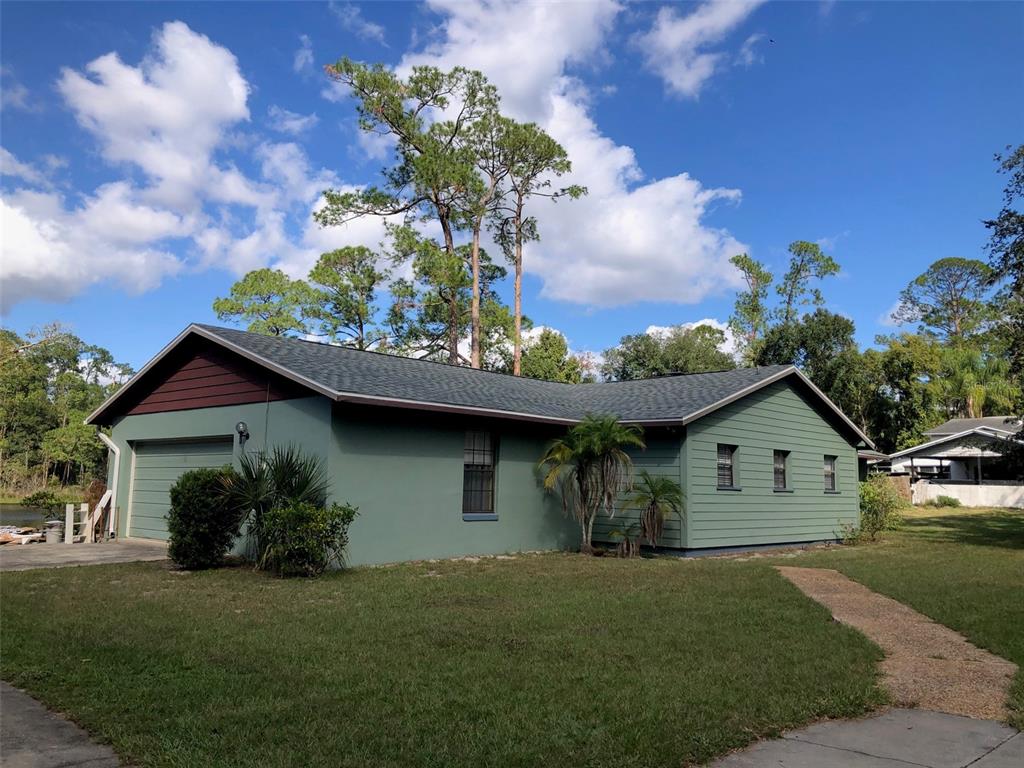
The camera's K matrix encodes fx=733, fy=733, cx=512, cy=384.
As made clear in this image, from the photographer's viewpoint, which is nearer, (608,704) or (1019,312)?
(608,704)

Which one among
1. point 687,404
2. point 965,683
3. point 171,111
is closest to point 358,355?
point 171,111

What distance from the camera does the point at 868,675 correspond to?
5.73m

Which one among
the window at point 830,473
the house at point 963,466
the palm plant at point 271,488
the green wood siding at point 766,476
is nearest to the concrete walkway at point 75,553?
the palm plant at point 271,488

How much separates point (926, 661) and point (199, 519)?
9316 mm

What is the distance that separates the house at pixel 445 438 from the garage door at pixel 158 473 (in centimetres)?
4

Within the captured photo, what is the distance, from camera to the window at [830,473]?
738 inches

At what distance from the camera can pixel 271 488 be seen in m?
11.0

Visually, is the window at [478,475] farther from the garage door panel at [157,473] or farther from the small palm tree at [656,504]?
the garage door panel at [157,473]

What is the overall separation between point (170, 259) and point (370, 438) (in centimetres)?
1468

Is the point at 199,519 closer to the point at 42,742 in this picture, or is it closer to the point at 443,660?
the point at 443,660

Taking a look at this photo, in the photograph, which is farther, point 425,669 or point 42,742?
point 425,669

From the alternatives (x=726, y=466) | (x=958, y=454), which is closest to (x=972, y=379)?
(x=958, y=454)

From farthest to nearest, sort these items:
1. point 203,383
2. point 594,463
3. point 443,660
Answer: point 203,383 < point 594,463 < point 443,660

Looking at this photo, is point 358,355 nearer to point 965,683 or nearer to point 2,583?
point 2,583
